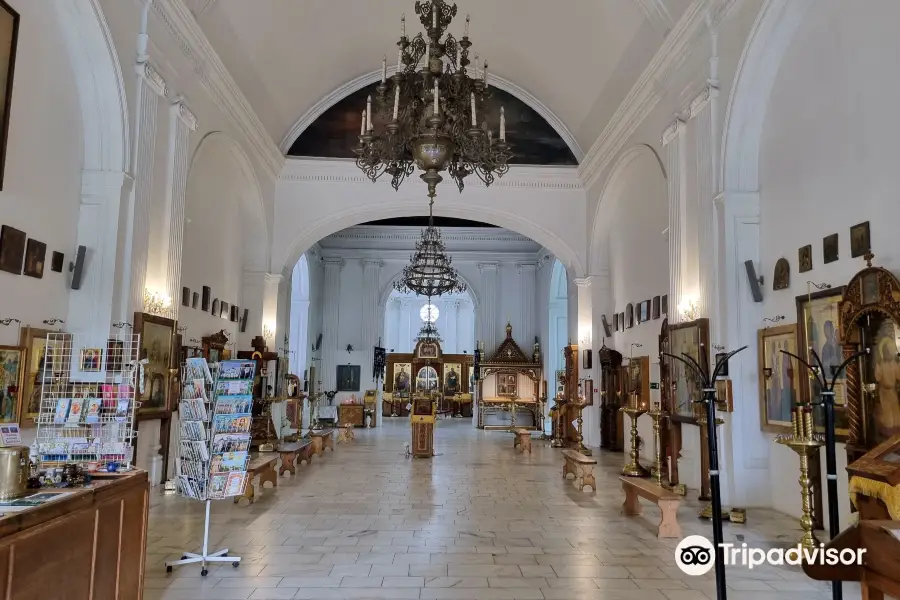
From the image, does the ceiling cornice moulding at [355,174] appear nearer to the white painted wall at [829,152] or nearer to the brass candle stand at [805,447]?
the white painted wall at [829,152]

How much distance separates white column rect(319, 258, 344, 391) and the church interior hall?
6.89m

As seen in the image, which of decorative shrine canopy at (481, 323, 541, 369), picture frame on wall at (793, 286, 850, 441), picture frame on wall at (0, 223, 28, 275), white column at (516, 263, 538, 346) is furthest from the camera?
white column at (516, 263, 538, 346)

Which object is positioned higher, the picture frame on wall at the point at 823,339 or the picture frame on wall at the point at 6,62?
→ the picture frame on wall at the point at 6,62

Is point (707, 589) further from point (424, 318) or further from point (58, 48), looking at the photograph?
point (424, 318)

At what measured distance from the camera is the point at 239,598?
423 centimetres

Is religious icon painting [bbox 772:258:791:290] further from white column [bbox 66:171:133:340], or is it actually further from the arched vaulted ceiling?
white column [bbox 66:171:133:340]

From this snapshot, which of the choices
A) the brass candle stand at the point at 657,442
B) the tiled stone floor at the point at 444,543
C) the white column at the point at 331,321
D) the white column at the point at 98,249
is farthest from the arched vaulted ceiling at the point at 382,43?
the white column at the point at 331,321

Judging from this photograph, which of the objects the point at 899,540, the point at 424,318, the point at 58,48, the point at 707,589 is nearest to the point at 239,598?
the point at 707,589

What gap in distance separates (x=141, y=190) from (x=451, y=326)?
897 inches

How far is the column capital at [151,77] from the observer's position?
7.30 metres

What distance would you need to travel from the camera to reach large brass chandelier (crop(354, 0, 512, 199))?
6.11 meters

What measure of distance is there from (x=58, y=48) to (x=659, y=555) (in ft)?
24.4

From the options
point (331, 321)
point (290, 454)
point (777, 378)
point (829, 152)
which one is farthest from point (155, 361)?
point (331, 321)

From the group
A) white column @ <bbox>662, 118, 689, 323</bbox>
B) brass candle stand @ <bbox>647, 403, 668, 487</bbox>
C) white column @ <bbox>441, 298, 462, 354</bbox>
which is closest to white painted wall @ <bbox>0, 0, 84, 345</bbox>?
brass candle stand @ <bbox>647, 403, 668, 487</bbox>
